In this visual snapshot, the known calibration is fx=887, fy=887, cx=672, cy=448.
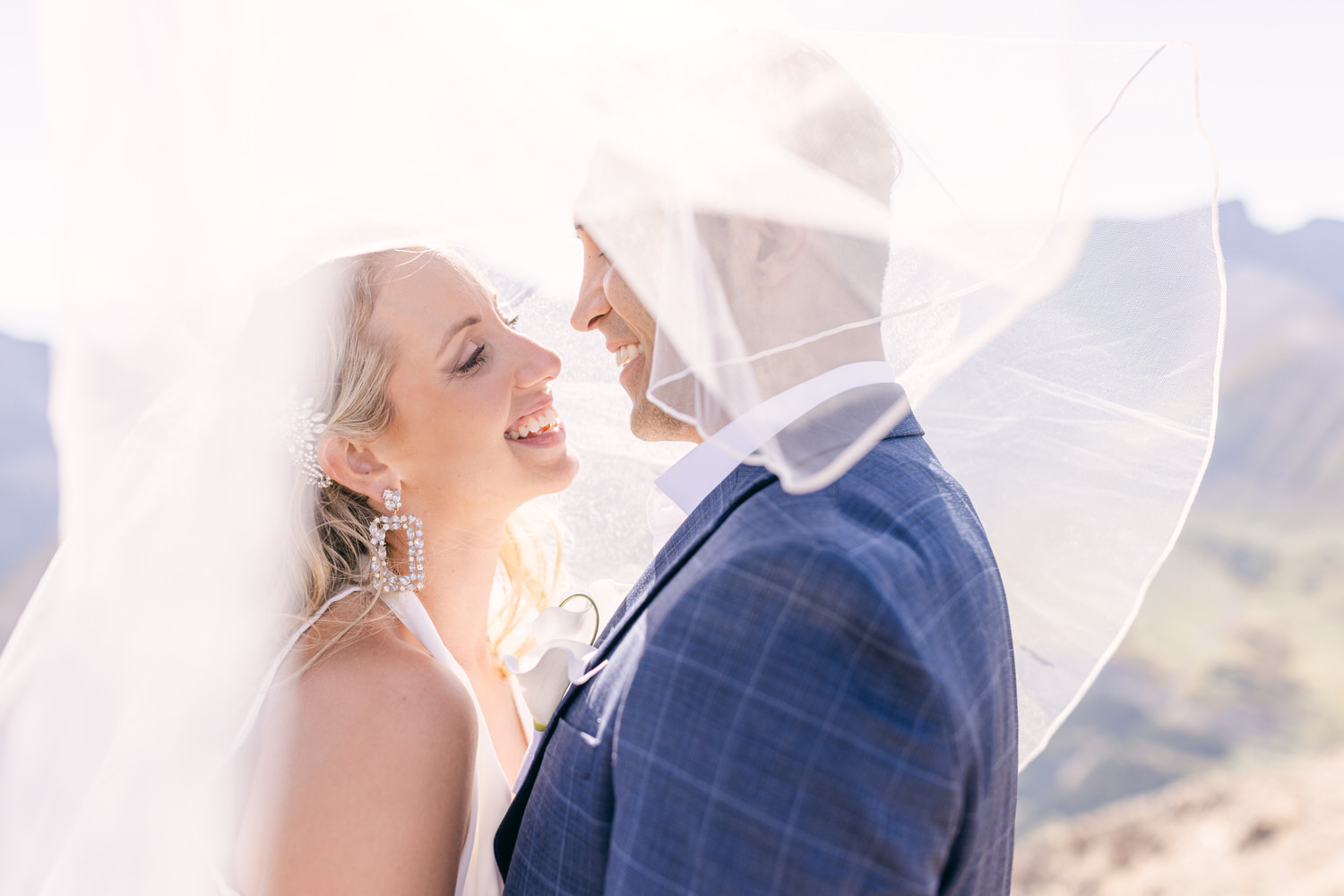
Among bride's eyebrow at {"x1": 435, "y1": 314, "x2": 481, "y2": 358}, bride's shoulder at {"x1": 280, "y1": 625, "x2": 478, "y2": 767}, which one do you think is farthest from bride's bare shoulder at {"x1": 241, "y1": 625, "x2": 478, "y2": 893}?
bride's eyebrow at {"x1": 435, "y1": 314, "x2": 481, "y2": 358}

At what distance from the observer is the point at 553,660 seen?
196cm

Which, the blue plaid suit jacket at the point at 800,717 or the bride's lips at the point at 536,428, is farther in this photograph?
the bride's lips at the point at 536,428

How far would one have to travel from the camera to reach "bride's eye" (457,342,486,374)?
221cm

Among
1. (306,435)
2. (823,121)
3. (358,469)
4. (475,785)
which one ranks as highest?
(823,121)

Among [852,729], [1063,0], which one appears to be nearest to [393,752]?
[852,729]

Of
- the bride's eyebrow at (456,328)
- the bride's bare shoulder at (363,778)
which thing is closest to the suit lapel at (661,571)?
the bride's bare shoulder at (363,778)

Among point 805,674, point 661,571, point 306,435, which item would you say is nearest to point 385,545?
point 306,435

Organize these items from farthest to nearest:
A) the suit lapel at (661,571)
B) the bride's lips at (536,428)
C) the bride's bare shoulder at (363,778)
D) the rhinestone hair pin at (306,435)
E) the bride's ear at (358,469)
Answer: the bride's lips at (536,428), the bride's ear at (358,469), the rhinestone hair pin at (306,435), the bride's bare shoulder at (363,778), the suit lapel at (661,571)

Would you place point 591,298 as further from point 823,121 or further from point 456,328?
point 823,121

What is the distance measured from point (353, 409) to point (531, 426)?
1.43 ft

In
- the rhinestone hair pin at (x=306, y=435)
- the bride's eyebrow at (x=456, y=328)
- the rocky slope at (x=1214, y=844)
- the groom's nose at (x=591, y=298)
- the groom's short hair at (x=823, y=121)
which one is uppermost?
the groom's short hair at (x=823, y=121)

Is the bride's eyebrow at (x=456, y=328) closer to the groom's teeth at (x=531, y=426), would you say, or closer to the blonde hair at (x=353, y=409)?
the blonde hair at (x=353, y=409)

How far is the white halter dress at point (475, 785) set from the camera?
1.80 m

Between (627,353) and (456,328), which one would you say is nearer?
(627,353)
